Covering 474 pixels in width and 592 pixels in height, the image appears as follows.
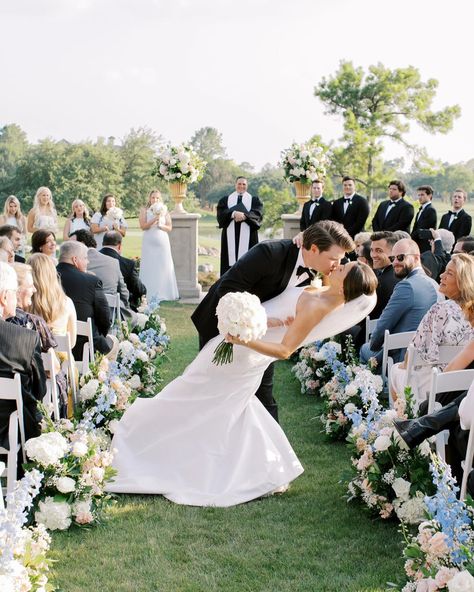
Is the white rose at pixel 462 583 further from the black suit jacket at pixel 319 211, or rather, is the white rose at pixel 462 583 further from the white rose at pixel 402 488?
the black suit jacket at pixel 319 211

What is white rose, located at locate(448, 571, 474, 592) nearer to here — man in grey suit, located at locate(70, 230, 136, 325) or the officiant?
man in grey suit, located at locate(70, 230, 136, 325)

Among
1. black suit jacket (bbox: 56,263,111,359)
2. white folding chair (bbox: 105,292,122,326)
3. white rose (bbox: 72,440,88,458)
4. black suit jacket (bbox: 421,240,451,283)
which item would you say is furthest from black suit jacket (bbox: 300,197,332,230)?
white rose (bbox: 72,440,88,458)

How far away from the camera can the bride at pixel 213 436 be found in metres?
5.10

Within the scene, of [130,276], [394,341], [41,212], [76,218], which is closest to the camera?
[394,341]

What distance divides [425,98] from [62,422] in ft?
71.9

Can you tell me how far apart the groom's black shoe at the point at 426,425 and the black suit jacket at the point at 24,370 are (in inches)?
83.1

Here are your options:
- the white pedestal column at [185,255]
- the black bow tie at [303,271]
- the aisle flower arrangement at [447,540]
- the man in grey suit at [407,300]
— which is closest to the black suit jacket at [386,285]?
the man in grey suit at [407,300]

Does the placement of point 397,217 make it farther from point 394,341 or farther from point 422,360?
point 422,360

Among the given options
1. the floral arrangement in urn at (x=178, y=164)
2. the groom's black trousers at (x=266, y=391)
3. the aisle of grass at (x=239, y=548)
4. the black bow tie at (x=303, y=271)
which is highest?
the floral arrangement in urn at (x=178, y=164)

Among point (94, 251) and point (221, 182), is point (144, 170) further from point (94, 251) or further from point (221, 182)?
point (94, 251)

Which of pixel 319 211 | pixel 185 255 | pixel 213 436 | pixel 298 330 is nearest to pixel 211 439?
pixel 213 436

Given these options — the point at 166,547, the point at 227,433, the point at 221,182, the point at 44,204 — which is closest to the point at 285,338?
the point at 227,433

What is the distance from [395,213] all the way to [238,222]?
10.5 ft

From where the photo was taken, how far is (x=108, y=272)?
8438 mm
